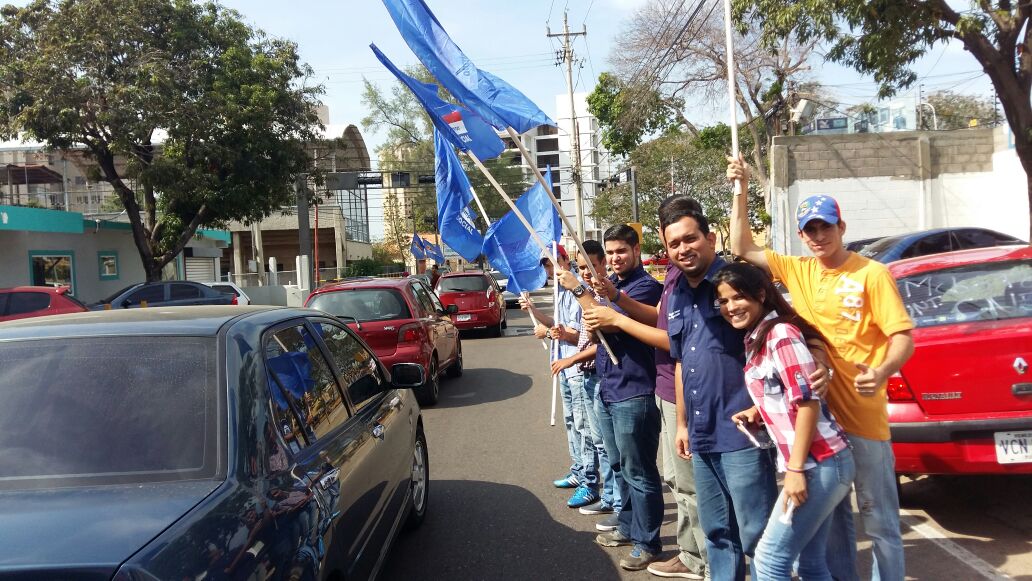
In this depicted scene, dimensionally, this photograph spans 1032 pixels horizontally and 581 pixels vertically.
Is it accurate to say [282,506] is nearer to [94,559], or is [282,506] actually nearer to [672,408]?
[94,559]

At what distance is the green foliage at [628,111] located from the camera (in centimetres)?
2277

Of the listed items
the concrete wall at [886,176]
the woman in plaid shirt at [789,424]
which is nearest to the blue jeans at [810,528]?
the woman in plaid shirt at [789,424]

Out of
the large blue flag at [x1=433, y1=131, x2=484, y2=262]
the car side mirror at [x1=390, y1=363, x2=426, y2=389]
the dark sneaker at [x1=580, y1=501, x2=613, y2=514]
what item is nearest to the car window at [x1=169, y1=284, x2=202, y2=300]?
the large blue flag at [x1=433, y1=131, x2=484, y2=262]

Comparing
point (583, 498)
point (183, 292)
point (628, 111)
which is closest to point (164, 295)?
point (183, 292)

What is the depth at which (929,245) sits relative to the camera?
433 inches

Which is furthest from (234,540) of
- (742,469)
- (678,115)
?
(678,115)

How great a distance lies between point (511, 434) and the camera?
7387 millimetres

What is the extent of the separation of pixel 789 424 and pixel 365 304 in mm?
6988

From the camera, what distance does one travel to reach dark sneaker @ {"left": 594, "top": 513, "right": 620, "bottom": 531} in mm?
4578

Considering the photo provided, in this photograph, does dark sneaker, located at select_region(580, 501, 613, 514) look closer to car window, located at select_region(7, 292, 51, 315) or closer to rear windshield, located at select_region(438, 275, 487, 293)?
rear windshield, located at select_region(438, 275, 487, 293)

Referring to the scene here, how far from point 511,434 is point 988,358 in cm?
443

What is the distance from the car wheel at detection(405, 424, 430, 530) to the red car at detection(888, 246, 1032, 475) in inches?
114

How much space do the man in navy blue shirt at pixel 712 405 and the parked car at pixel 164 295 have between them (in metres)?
17.0

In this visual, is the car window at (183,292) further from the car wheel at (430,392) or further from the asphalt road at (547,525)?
the asphalt road at (547,525)
